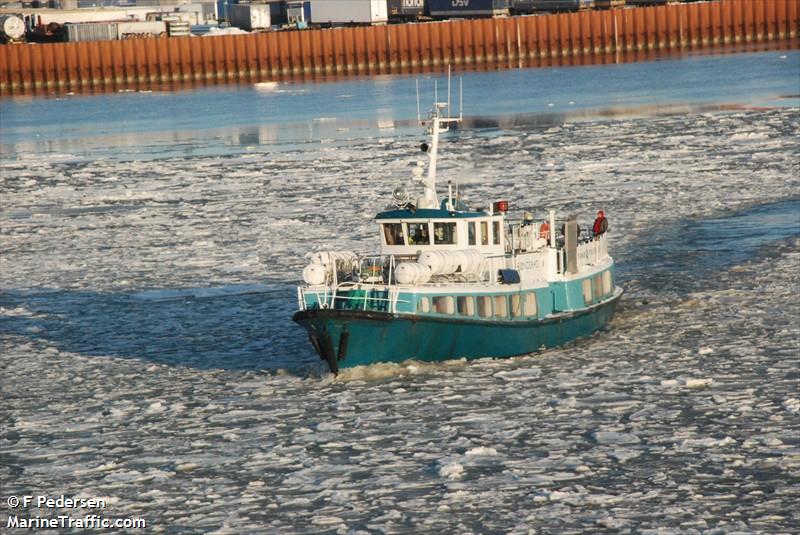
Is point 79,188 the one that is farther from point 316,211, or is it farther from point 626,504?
point 626,504

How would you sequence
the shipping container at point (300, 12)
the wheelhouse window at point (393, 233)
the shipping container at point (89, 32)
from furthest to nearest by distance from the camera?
the shipping container at point (300, 12) → the shipping container at point (89, 32) → the wheelhouse window at point (393, 233)

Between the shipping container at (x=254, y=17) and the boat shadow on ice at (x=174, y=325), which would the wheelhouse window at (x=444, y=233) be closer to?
the boat shadow on ice at (x=174, y=325)

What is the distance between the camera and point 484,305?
2078 centimetres

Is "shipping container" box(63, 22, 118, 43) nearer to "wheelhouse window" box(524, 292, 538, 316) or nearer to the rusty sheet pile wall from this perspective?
the rusty sheet pile wall

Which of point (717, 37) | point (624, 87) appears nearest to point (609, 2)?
point (717, 37)

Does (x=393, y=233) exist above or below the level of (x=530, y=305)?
above

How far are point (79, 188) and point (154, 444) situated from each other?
2957 cm

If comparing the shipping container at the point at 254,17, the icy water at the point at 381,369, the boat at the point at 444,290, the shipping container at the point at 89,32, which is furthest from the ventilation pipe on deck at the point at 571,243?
the shipping container at the point at 254,17

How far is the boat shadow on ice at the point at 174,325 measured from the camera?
74.4 ft

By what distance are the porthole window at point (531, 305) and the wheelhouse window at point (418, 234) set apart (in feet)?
5.95

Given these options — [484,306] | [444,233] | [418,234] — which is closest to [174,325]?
[418,234]

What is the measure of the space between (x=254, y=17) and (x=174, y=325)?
9581cm

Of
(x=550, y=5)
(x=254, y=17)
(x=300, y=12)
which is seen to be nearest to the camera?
(x=550, y=5)

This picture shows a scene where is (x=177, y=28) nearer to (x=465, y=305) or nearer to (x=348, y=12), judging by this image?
(x=348, y=12)
